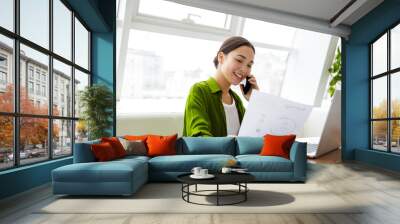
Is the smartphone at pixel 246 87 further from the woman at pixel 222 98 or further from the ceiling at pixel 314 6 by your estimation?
the ceiling at pixel 314 6

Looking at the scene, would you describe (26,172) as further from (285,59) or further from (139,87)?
(285,59)

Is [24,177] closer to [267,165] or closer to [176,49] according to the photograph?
[267,165]

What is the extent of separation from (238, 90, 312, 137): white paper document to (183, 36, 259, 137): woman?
252 millimetres

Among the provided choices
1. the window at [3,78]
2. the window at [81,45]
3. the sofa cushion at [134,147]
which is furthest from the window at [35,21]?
the sofa cushion at [134,147]

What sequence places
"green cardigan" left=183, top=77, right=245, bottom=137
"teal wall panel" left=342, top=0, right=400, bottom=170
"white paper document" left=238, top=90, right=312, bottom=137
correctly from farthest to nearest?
"teal wall panel" left=342, top=0, right=400, bottom=170 < "white paper document" left=238, top=90, right=312, bottom=137 < "green cardigan" left=183, top=77, right=245, bottom=137

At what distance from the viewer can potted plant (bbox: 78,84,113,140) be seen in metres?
7.22

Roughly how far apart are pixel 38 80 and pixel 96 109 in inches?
77.3

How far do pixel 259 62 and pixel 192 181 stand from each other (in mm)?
7989

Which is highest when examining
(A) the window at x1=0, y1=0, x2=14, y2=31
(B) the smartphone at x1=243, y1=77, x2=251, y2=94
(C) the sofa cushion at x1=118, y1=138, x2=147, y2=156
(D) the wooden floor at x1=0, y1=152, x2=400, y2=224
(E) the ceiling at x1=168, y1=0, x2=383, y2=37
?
(E) the ceiling at x1=168, y1=0, x2=383, y2=37

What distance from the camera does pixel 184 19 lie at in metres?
10.6

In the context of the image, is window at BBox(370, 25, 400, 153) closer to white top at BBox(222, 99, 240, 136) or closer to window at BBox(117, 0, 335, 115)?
window at BBox(117, 0, 335, 115)

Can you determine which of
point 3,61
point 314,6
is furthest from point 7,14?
point 314,6

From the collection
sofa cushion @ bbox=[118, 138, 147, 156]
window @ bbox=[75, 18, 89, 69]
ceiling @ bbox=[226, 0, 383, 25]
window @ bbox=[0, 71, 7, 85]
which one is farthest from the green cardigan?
window @ bbox=[0, 71, 7, 85]

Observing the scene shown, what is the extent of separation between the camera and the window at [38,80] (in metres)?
4.56
